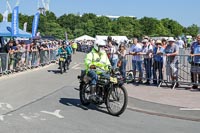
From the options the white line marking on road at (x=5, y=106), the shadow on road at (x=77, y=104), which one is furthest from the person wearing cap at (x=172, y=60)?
the white line marking on road at (x=5, y=106)

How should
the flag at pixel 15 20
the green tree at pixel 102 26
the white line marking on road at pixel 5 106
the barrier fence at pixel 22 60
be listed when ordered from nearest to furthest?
the white line marking on road at pixel 5 106 → the barrier fence at pixel 22 60 → the flag at pixel 15 20 → the green tree at pixel 102 26

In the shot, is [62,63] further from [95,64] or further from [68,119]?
[68,119]

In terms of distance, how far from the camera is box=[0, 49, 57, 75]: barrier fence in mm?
19047

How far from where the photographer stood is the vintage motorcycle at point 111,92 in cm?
912

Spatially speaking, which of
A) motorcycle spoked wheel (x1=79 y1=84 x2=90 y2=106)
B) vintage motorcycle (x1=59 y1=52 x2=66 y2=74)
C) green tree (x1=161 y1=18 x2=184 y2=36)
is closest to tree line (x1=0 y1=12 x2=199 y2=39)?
green tree (x1=161 y1=18 x2=184 y2=36)

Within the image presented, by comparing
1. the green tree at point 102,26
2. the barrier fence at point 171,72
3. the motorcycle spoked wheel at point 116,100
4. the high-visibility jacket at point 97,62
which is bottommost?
the motorcycle spoked wheel at point 116,100

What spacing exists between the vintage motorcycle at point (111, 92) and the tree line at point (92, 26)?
8799 centimetres

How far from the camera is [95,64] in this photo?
986 centimetres

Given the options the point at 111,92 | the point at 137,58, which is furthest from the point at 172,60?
the point at 111,92

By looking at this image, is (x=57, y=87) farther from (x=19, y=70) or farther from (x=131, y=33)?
(x=131, y=33)

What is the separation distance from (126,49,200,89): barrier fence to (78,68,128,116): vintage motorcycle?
14.4 ft

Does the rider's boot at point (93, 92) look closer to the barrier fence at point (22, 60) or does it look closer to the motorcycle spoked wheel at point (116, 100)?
the motorcycle spoked wheel at point (116, 100)

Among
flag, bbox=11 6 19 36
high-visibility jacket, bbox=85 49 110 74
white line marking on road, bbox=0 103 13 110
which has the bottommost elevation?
white line marking on road, bbox=0 103 13 110

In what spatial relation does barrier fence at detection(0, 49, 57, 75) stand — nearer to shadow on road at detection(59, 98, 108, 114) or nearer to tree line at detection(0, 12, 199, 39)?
shadow on road at detection(59, 98, 108, 114)
